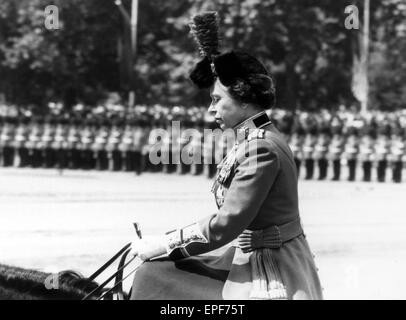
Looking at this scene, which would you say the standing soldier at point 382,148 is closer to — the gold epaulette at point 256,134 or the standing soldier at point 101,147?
the standing soldier at point 101,147

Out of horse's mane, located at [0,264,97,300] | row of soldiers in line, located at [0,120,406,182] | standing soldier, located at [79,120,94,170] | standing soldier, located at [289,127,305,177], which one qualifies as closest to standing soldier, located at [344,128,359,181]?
row of soldiers in line, located at [0,120,406,182]

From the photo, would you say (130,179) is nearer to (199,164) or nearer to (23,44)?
(199,164)

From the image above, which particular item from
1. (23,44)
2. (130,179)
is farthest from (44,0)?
(130,179)

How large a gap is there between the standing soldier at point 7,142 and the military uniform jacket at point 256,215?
1705cm

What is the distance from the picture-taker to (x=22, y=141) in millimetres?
20219

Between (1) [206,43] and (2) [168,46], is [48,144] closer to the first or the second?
(2) [168,46]

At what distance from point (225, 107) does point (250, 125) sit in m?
0.13

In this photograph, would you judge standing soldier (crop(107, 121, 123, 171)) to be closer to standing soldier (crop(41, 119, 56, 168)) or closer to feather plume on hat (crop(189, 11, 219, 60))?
standing soldier (crop(41, 119, 56, 168))

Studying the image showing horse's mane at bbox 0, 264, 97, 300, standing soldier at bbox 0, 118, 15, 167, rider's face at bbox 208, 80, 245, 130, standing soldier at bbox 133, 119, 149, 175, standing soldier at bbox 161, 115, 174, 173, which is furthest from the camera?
standing soldier at bbox 0, 118, 15, 167

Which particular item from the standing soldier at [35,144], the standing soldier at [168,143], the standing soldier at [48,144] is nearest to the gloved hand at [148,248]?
the standing soldier at [168,143]

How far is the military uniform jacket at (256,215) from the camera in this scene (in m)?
3.41

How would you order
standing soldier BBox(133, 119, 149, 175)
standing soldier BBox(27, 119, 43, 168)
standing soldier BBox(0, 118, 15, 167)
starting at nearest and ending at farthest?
1. standing soldier BBox(133, 119, 149, 175)
2. standing soldier BBox(27, 119, 43, 168)
3. standing soldier BBox(0, 118, 15, 167)

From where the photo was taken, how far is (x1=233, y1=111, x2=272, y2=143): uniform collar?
3605mm

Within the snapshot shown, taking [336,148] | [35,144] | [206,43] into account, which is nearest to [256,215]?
[206,43]
